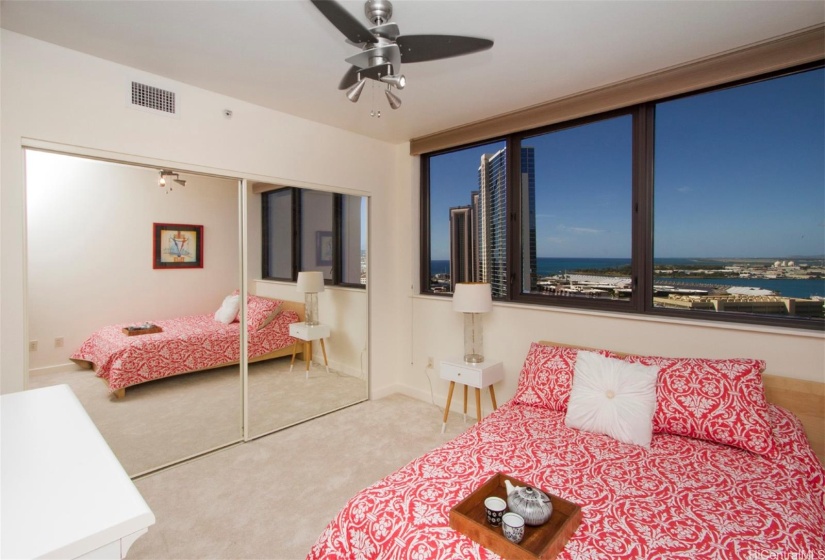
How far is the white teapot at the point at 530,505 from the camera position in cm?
135

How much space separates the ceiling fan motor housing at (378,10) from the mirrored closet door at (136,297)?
1738mm

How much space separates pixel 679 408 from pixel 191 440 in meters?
3.04

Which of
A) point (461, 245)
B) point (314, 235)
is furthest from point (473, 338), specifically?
point (314, 235)

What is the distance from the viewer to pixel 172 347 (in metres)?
2.90

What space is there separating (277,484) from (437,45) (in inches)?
100

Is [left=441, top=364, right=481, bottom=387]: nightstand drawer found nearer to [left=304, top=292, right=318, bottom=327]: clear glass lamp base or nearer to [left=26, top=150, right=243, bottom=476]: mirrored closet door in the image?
[left=304, top=292, right=318, bottom=327]: clear glass lamp base

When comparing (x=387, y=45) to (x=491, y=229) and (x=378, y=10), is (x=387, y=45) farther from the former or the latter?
(x=491, y=229)

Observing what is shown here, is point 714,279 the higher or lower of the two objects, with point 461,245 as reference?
lower

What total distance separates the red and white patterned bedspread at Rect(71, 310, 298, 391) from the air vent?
141 centimetres

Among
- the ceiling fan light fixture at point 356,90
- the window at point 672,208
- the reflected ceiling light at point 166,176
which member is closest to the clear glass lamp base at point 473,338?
the window at point 672,208

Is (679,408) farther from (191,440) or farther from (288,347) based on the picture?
(191,440)

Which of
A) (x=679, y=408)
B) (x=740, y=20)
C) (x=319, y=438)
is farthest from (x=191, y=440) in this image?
(x=740, y=20)

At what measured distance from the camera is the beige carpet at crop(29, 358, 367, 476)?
8.31 ft

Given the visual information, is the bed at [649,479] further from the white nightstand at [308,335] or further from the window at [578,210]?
the white nightstand at [308,335]
